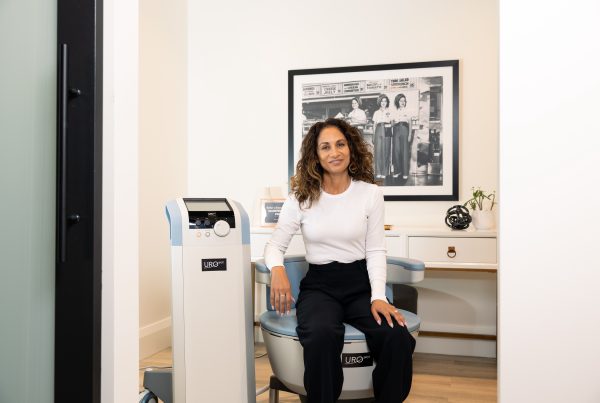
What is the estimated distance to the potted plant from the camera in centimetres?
264

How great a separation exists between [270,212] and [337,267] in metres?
1.11

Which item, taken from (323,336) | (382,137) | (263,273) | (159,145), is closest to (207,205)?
(263,273)

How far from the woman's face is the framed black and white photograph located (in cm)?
106

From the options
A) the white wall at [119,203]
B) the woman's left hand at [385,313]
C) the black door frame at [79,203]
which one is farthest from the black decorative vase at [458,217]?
the black door frame at [79,203]

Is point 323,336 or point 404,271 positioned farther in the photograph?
point 404,271

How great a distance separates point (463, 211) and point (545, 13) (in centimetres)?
156

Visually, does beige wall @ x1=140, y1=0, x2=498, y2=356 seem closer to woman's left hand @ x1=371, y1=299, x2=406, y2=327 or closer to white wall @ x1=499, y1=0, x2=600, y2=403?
woman's left hand @ x1=371, y1=299, x2=406, y2=327

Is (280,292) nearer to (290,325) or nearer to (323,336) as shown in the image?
(290,325)

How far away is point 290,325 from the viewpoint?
69.6 inches

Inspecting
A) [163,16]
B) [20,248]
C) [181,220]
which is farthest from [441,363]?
[163,16]

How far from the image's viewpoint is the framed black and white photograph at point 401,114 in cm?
293

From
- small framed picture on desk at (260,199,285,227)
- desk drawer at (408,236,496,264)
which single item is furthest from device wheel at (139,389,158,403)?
desk drawer at (408,236,496,264)

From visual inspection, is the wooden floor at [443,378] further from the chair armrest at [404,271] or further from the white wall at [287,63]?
the white wall at [287,63]

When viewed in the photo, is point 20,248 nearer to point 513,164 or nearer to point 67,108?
point 67,108
